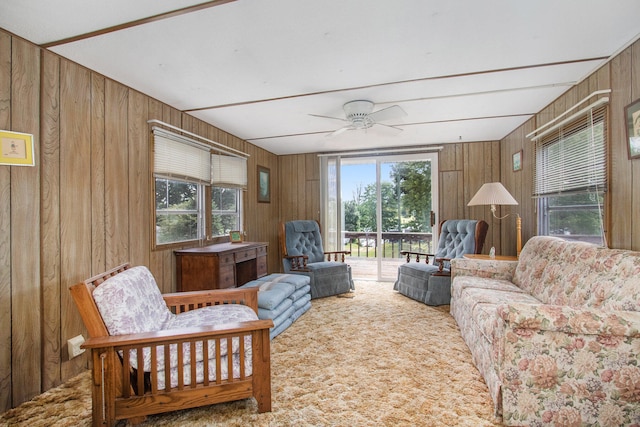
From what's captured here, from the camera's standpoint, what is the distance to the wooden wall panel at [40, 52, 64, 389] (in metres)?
1.99

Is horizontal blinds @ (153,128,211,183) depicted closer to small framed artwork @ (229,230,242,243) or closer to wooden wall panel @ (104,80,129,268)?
wooden wall panel @ (104,80,129,268)

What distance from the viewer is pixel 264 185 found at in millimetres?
5035

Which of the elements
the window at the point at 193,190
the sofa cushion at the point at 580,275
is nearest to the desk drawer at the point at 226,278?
the window at the point at 193,190

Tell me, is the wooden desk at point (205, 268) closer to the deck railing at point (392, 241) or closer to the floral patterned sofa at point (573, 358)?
the floral patterned sofa at point (573, 358)

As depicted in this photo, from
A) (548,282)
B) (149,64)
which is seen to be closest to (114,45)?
(149,64)

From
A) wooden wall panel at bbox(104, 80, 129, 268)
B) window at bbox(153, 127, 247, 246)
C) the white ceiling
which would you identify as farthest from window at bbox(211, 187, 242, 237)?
wooden wall panel at bbox(104, 80, 129, 268)

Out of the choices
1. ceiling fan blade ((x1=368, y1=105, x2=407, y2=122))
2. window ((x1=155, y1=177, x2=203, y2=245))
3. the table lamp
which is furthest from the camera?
the table lamp

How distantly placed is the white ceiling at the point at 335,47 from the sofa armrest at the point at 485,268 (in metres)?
1.62

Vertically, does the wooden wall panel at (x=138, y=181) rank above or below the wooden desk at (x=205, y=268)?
above

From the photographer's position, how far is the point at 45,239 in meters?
2.00

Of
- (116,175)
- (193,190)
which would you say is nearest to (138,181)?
(116,175)

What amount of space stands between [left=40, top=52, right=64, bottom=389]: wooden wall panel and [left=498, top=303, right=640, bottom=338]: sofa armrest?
A: 277cm

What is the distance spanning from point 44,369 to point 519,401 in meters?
2.87

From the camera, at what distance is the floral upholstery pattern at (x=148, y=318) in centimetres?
161
